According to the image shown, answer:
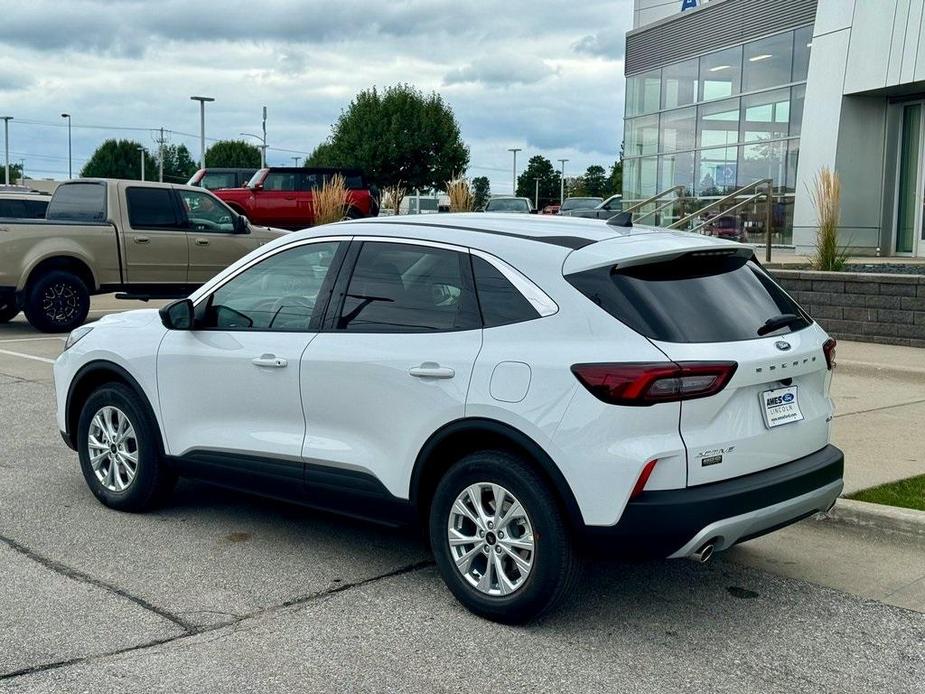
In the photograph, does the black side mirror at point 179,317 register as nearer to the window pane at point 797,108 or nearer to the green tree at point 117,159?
the window pane at point 797,108

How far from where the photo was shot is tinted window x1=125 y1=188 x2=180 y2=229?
15.9 metres

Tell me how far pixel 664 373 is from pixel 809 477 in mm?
969

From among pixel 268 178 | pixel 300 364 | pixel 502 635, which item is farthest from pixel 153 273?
pixel 268 178

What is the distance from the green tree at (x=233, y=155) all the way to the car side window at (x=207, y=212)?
99.1m

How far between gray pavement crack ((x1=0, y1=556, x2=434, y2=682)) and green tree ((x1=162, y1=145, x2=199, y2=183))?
134m

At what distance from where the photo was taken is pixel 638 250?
4578mm

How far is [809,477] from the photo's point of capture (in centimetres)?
466

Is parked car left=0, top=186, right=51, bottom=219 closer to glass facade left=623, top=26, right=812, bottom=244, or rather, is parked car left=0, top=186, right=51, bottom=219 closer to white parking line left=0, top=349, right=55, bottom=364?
white parking line left=0, top=349, right=55, bottom=364

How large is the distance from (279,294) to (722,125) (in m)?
25.0

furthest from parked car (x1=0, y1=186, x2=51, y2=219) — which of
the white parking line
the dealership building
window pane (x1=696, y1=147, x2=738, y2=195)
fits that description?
window pane (x1=696, y1=147, x2=738, y2=195)

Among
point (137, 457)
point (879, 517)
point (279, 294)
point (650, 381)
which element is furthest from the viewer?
point (137, 457)

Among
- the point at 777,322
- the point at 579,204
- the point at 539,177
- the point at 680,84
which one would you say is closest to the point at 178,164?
the point at 539,177

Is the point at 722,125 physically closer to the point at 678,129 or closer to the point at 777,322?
the point at 678,129

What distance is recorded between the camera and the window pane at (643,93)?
3228cm
